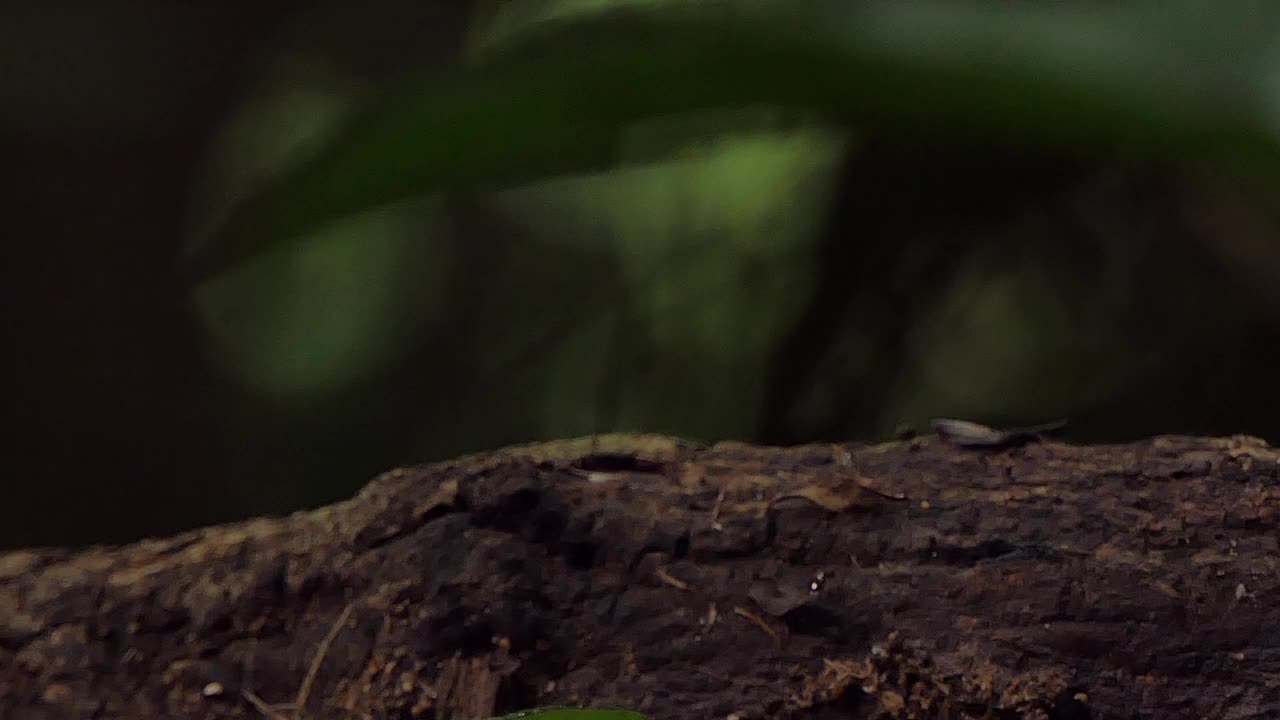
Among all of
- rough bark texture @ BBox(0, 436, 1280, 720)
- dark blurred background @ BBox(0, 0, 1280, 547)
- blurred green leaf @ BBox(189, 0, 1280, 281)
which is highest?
dark blurred background @ BBox(0, 0, 1280, 547)

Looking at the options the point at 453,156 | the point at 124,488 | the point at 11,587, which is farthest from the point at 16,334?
the point at 453,156

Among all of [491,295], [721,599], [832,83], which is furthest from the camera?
[491,295]

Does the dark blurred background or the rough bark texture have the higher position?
the dark blurred background

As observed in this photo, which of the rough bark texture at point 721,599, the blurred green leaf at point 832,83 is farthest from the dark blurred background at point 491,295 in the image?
the blurred green leaf at point 832,83

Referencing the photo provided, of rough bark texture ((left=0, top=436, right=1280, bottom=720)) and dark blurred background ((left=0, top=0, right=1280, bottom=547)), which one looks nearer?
rough bark texture ((left=0, top=436, right=1280, bottom=720))

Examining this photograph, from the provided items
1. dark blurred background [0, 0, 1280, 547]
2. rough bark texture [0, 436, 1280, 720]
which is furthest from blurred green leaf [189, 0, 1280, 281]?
dark blurred background [0, 0, 1280, 547]

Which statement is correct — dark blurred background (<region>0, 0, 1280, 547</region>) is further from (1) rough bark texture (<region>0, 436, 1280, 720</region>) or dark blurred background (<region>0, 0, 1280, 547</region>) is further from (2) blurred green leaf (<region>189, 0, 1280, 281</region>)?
(2) blurred green leaf (<region>189, 0, 1280, 281</region>)

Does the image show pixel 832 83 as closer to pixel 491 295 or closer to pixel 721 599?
pixel 721 599

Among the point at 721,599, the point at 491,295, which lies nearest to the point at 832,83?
the point at 721,599
